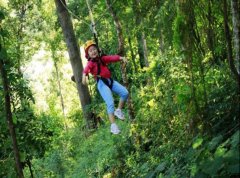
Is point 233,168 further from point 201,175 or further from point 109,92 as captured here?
point 109,92

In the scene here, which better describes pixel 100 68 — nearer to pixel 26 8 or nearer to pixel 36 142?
pixel 36 142

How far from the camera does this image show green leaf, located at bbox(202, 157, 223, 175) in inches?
84.7

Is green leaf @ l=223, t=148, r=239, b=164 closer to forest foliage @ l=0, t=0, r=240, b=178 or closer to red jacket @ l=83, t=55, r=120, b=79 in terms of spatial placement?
forest foliage @ l=0, t=0, r=240, b=178

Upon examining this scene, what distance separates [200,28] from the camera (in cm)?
421

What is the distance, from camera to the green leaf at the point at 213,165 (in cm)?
215

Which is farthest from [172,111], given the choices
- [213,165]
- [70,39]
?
[70,39]

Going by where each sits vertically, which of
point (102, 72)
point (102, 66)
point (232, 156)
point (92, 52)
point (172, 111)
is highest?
point (92, 52)

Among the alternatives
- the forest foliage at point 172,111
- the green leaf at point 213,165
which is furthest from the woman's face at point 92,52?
the green leaf at point 213,165

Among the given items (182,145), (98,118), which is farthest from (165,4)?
(98,118)

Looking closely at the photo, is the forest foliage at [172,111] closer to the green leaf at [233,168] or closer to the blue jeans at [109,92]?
the green leaf at [233,168]

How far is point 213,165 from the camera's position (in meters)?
2.19

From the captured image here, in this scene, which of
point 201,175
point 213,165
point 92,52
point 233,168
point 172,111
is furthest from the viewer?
point 92,52

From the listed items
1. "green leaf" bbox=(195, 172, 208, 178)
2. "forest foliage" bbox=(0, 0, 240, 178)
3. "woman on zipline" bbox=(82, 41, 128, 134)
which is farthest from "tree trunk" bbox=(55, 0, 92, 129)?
"green leaf" bbox=(195, 172, 208, 178)

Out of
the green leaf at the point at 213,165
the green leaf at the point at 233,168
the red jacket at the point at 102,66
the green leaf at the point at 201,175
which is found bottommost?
the green leaf at the point at 201,175
